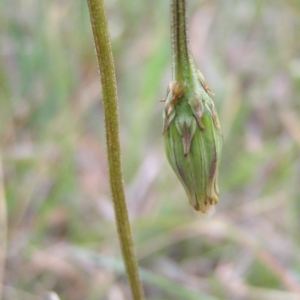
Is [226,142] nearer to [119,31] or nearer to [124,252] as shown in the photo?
[119,31]

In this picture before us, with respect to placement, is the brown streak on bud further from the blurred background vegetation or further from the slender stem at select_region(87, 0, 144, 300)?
the blurred background vegetation

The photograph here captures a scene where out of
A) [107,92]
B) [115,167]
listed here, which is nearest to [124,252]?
[115,167]

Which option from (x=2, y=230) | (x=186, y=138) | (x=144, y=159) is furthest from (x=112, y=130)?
(x=144, y=159)

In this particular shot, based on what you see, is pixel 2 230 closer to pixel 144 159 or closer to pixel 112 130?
pixel 144 159

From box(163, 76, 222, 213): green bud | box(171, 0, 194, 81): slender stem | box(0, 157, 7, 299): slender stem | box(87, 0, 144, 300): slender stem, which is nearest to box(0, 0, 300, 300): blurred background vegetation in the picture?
box(0, 157, 7, 299): slender stem

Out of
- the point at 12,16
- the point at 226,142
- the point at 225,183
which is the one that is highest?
the point at 12,16
